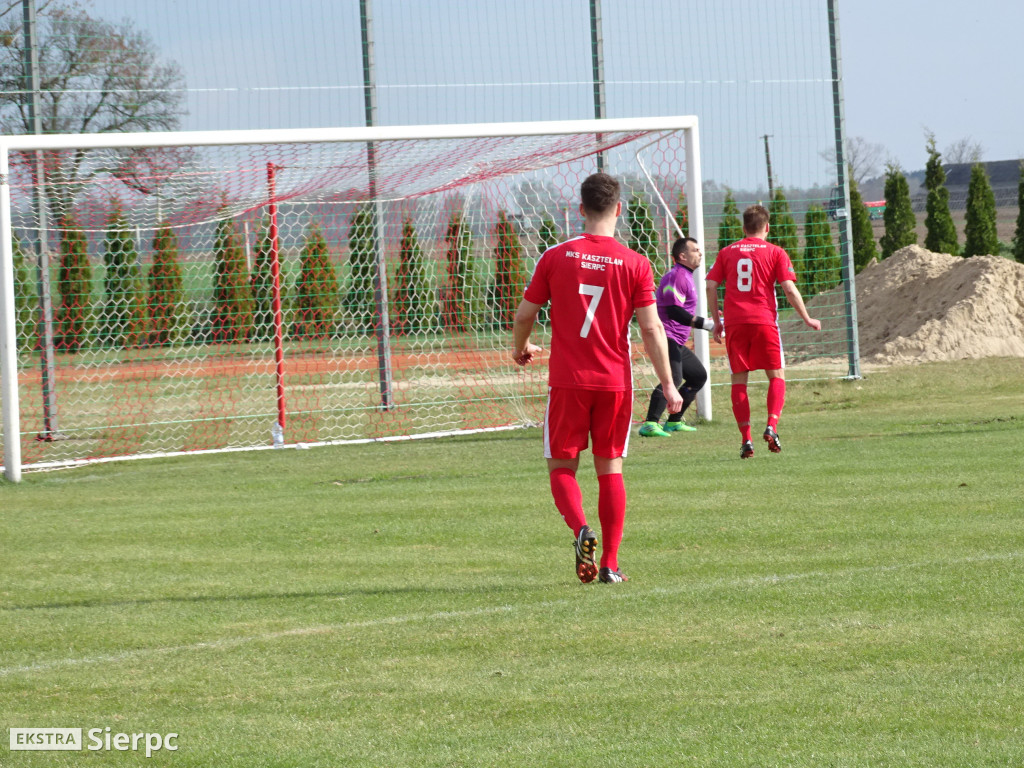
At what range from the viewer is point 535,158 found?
14.4 m

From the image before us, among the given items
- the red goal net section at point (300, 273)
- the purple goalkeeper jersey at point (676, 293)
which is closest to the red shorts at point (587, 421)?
the purple goalkeeper jersey at point (676, 293)

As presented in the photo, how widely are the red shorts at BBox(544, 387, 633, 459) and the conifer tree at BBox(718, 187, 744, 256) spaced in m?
Answer: 13.9

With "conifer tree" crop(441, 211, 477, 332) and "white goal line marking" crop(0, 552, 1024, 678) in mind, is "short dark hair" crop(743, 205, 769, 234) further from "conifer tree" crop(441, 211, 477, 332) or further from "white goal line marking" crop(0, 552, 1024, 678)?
"conifer tree" crop(441, 211, 477, 332)

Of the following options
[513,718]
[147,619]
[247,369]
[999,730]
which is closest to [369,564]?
[147,619]

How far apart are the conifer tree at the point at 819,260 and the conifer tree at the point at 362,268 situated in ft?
26.7

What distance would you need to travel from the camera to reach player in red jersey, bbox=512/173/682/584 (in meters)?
6.23

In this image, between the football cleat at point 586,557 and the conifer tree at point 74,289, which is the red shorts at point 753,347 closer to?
the football cleat at point 586,557

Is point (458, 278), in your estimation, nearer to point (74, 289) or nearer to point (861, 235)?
point (74, 289)

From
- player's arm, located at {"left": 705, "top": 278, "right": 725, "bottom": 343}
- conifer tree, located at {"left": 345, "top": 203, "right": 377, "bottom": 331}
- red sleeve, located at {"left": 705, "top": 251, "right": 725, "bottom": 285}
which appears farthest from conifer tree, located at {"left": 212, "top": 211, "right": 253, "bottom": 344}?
red sleeve, located at {"left": 705, "top": 251, "right": 725, "bottom": 285}

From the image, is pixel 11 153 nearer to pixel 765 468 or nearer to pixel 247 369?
pixel 247 369

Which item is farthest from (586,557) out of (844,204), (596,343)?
(844,204)

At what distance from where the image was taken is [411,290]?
1680 cm

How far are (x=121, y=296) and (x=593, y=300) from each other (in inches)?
515

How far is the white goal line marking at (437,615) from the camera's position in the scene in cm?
510
